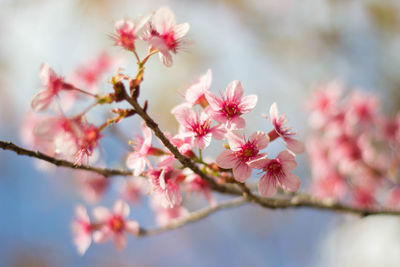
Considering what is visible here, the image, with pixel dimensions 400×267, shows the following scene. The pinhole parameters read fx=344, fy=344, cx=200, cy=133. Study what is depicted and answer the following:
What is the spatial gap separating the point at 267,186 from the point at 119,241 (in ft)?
3.04

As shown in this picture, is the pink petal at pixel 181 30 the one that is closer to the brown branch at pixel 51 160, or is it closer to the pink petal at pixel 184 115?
the pink petal at pixel 184 115

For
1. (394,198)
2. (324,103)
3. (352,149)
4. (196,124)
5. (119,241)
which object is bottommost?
(394,198)

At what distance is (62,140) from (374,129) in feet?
7.53

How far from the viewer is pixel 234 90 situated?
1199 millimetres

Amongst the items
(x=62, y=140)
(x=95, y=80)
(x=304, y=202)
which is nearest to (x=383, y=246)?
(x=304, y=202)

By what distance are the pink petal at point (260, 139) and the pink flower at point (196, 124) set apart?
4.1 inches

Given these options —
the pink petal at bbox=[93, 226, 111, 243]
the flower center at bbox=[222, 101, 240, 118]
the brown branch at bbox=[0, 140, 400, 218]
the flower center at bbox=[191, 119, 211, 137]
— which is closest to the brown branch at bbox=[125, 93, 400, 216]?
the brown branch at bbox=[0, 140, 400, 218]

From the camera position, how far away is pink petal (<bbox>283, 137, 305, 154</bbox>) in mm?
1224

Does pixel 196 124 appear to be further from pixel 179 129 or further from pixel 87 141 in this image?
pixel 87 141

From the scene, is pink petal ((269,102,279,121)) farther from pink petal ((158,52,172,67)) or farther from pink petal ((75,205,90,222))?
pink petal ((75,205,90,222))

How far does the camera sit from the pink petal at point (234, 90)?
3.93 ft

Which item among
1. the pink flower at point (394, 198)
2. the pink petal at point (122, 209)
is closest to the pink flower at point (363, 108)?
the pink flower at point (394, 198)

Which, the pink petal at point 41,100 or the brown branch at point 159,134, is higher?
the pink petal at point 41,100

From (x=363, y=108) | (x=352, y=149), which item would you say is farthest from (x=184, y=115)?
(x=363, y=108)
